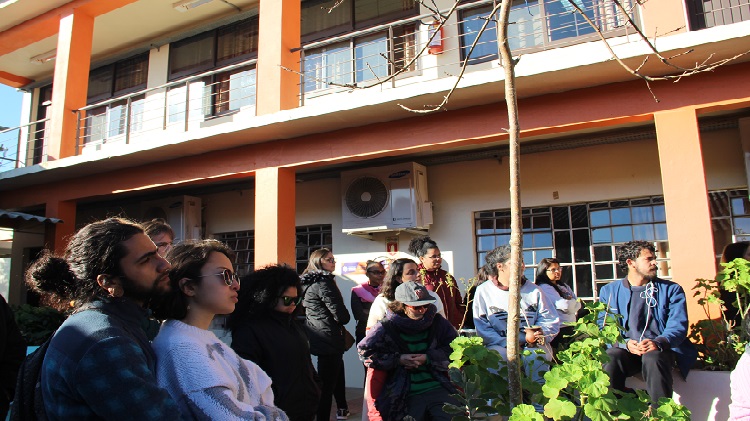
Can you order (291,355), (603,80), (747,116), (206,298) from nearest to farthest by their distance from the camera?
(206,298) < (291,355) < (603,80) < (747,116)

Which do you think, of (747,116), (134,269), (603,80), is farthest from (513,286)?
(747,116)

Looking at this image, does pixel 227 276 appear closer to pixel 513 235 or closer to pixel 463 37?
pixel 513 235

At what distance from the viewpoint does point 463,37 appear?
715 centimetres

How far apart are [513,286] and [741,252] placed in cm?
427

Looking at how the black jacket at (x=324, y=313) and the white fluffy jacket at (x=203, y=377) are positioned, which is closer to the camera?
the white fluffy jacket at (x=203, y=377)

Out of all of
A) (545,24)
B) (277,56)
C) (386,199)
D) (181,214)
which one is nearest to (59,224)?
(181,214)

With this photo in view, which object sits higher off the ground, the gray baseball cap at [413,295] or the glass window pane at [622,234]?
the glass window pane at [622,234]

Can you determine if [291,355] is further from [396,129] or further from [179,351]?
[396,129]

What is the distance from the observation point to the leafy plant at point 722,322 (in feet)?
13.8

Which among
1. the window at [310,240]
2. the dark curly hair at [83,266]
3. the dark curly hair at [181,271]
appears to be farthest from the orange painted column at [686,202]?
the window at [310,240]

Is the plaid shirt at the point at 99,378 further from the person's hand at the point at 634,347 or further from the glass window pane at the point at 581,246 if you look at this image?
the glass window pane at the point at 581,246

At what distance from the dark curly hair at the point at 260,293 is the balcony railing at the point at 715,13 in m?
5.13

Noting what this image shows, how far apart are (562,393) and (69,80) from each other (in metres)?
8.35

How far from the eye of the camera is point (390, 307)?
375 cm
